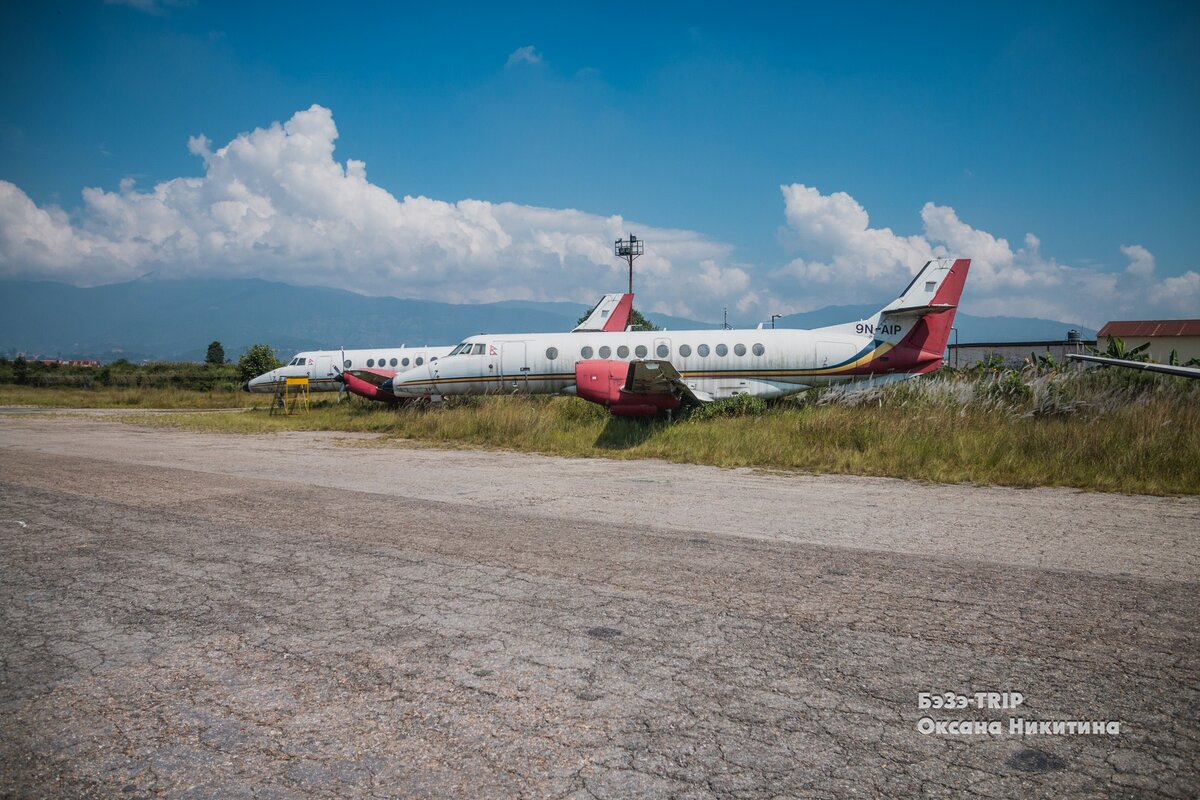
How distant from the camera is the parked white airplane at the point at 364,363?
27.6m

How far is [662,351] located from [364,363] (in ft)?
48.1

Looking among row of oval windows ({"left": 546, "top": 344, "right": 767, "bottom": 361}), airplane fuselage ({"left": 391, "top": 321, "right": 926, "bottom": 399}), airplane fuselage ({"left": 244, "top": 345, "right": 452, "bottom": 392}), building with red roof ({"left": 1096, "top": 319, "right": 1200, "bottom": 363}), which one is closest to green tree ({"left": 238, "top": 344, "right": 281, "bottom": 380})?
airplane fuselage ({"left": 244, "top": 345, "right": 452, "bottom": 392})

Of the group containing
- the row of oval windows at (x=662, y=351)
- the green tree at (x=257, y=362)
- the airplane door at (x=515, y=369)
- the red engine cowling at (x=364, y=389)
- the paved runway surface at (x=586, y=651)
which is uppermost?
the green tree at (x=257, y=362)

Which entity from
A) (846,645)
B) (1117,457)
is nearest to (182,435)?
(846,645)

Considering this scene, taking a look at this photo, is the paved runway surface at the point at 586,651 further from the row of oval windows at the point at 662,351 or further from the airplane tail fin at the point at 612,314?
the airplane tail fin at the point at 612,314

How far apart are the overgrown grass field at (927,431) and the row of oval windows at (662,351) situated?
1612mm

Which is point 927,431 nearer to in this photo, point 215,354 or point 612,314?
point 612,314

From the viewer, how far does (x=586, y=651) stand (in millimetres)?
3617

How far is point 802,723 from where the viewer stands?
9.46 feet

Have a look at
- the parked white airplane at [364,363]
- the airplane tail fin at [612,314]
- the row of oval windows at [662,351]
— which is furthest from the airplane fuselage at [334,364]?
the row of oval windows at [662,351]

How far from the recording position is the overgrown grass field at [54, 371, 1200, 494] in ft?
33.2

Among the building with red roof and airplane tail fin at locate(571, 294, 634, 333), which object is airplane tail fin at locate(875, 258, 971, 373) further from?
the building with red roof

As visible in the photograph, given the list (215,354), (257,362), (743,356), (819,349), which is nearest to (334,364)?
(743,356)

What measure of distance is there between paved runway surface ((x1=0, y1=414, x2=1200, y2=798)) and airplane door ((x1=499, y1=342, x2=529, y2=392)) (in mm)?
13823
